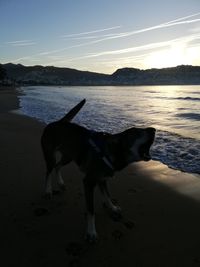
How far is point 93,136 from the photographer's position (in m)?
4.78

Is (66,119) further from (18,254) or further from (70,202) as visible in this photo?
(18,254)

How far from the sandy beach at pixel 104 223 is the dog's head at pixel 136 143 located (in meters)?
0.99

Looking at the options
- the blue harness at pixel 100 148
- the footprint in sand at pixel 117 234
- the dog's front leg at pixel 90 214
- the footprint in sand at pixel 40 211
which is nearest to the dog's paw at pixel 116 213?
the footprint in sand at pixel 117 234

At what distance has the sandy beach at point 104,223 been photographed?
13.1 feet

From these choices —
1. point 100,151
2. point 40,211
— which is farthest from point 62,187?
point 100,151

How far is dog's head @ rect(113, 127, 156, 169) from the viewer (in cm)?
423

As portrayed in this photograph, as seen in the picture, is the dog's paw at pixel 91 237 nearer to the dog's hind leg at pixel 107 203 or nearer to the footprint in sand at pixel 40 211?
the dog's hind leg at pixel 107 203

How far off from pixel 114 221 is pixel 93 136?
1173 mm

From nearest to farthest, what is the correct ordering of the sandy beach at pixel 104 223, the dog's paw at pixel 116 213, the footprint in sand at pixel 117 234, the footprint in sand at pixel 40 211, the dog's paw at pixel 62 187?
the sandy beach at pixel 104 223
the footprint in sand at pixel 117 234
the dog's paw at pixel 116 213
the footprint in sand at pixel 40 211
the dog's paw at pixel 62 187

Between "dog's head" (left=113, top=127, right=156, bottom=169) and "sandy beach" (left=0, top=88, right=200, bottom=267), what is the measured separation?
99 cm

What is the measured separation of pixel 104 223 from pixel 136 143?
127cm

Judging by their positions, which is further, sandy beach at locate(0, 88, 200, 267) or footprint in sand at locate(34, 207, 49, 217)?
footprint in sand at locate(34, 207, 49, 217)

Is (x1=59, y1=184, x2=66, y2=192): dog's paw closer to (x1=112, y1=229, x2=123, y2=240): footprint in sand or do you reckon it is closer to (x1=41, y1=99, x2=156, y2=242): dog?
(x1=41, y1=99, x2=156, y2=242): dog

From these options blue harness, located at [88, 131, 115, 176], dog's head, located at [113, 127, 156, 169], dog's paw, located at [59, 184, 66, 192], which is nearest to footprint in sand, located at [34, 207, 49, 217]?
dog's paw, located at [59, 184, 66, 192]
